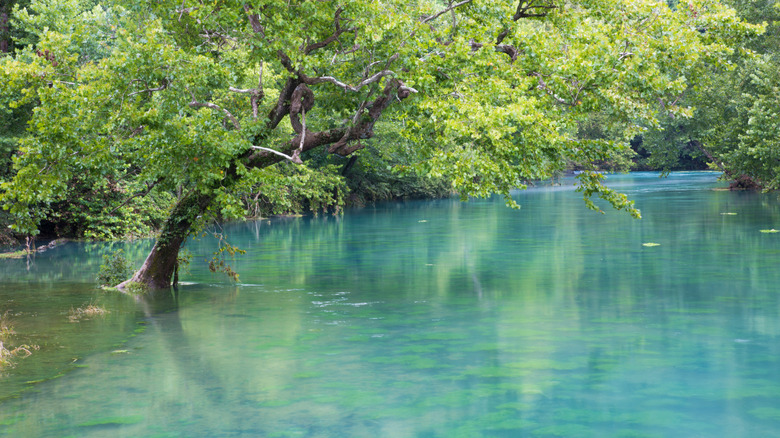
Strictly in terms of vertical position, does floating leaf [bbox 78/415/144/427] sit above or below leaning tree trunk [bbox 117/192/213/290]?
below

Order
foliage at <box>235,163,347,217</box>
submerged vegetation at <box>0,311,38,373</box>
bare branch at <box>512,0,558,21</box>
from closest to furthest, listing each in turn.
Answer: submerged vegetation at <box>0,311,38,373</box> < bare branch at <box>512,0,558,21</box> < foliage at <box>235,163,347,217</box>

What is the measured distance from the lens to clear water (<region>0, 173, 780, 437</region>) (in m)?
11.2

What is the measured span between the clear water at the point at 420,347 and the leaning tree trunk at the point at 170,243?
0.80 m

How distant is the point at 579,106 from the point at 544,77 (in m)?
0.97

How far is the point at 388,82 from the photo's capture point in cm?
1855

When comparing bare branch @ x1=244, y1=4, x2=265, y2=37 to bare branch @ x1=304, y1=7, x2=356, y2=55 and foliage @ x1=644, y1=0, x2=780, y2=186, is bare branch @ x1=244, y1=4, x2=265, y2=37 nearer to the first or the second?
bare branch @ x1=304, y1=7, x2=356, y2=55

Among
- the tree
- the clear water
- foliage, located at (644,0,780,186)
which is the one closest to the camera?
the clear water

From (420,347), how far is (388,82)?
619cm

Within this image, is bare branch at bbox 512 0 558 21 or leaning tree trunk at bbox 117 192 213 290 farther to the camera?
leaning tree trunk at bbox 117 192 213 290

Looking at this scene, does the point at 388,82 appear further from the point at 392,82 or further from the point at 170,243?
the point at 170,243

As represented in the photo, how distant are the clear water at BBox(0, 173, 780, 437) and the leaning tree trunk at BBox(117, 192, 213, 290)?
0.80 metres

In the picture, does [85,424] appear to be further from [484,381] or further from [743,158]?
[743,158]

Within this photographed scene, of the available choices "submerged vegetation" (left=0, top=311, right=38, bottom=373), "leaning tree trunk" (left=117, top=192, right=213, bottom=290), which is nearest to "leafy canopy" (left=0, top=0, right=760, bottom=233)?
"leaning tree trunk" (left=117, top=192, right=213, bottom=290)

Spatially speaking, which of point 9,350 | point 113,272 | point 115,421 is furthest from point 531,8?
point 115,421
